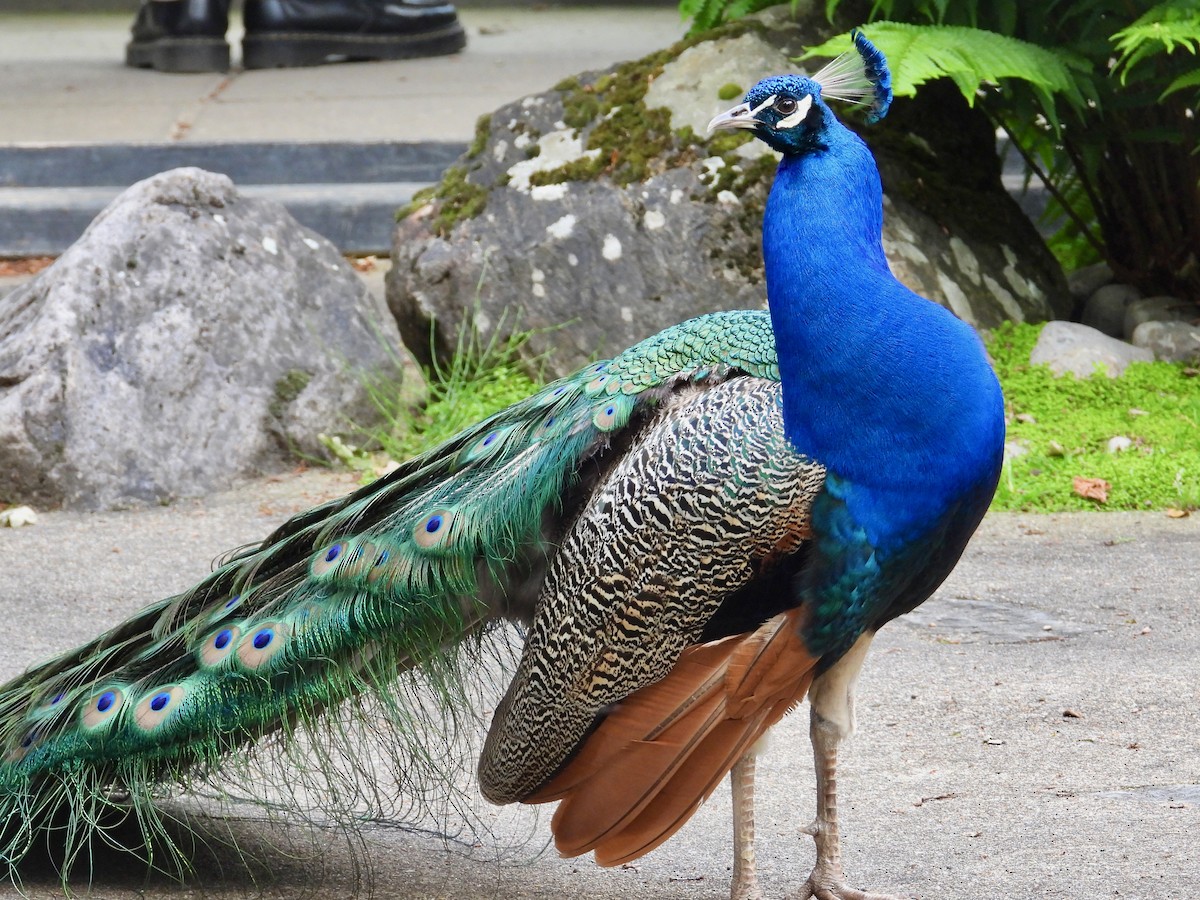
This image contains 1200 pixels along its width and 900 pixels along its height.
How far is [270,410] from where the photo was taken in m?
6.06

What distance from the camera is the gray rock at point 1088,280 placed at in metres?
7.17

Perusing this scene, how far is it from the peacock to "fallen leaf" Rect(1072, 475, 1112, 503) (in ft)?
8.80

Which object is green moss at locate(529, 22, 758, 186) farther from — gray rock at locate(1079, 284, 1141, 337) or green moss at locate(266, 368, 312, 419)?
→ gray rock at locate(1079, 284, 1141, 337)

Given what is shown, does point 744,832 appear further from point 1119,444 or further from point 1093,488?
point 1119,444

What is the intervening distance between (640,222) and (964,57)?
1.43 meters

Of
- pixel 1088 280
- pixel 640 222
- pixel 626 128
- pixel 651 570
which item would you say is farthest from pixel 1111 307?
pixel 651 570

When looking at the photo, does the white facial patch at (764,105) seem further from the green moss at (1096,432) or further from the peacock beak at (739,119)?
the green moss at (1096,432)

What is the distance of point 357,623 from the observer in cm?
315

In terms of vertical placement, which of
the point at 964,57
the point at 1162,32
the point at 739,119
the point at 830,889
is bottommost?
the point at 830,889

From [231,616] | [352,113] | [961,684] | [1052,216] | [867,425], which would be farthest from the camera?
[352,113]

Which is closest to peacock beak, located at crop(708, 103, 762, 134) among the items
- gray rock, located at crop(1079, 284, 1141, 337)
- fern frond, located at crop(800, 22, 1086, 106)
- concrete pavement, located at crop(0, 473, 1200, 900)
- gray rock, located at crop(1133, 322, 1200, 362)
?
concrete pavement, located at crop(0, 473, 1200, 900)

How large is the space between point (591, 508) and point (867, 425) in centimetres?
56

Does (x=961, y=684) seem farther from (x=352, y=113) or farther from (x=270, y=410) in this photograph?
(x=352, y=113)

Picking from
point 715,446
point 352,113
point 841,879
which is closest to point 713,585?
point 715,446
